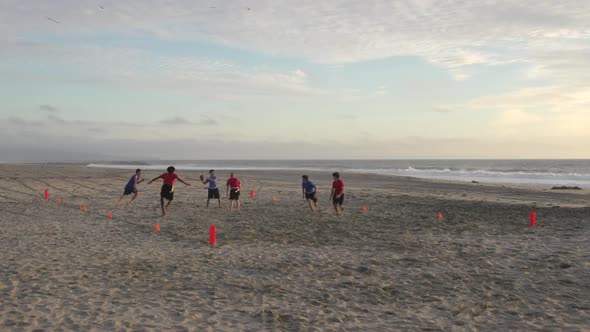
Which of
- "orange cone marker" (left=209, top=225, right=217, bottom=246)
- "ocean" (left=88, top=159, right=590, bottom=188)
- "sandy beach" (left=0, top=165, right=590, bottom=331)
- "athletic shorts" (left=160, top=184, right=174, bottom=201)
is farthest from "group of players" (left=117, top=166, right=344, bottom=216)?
"ocean" (left=88, top=159, right=590, bottom=188)

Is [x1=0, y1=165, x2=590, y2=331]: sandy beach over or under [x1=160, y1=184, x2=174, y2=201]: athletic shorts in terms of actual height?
under

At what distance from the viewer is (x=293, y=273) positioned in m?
8.19

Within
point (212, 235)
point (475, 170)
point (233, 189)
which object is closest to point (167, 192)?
point (233, 189)

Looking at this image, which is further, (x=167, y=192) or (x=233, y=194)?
(x=233, y=194)

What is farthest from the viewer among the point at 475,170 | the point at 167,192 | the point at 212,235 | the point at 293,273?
the point at 475,170

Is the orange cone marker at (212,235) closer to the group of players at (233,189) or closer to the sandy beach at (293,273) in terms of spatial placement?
the sandy beach at (293,273)

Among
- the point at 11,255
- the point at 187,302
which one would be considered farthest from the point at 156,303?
the point at 11,255

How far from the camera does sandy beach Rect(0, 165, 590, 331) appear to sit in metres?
5.91

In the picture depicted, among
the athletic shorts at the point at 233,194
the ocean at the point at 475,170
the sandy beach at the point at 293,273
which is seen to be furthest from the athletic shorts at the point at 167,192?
the ocean at the point at 475,170

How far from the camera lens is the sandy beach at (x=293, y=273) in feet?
19.4

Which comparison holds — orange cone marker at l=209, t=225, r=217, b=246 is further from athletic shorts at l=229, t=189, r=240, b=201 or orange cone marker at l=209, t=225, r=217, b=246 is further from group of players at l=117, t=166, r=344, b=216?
athletic shorts at l=229, t=189, r=240, b=201

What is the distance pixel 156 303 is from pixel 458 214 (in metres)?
12.3

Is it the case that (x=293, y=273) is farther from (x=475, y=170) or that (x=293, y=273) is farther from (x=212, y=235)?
(x=475, y=170)

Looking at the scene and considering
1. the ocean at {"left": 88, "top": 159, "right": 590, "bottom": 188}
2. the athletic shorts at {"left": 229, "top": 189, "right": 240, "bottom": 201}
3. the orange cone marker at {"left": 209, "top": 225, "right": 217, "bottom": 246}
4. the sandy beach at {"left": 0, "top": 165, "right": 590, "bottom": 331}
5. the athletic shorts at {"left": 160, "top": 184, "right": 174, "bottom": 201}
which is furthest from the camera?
the ocean at {"left": 88, "top": 159, "right": 590, "bottom": 188}
